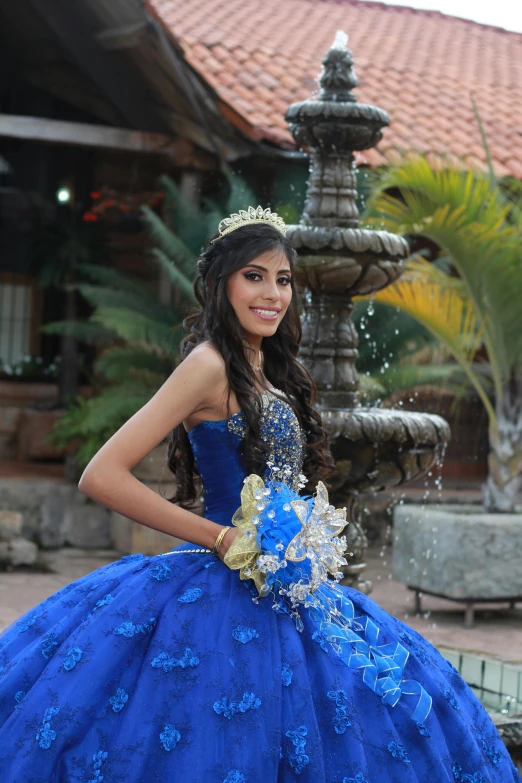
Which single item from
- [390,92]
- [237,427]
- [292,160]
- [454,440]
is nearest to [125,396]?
[292,160]

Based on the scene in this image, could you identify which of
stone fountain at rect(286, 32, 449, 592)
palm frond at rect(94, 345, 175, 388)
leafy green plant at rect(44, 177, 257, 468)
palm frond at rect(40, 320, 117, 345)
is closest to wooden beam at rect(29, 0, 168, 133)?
leafy green plant at rect(44, 177, 257, 468)

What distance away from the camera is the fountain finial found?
4273mm

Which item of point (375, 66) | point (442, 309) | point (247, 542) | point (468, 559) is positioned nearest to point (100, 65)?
point (375, 66)

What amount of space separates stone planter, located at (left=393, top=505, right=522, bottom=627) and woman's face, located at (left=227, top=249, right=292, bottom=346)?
161 inches

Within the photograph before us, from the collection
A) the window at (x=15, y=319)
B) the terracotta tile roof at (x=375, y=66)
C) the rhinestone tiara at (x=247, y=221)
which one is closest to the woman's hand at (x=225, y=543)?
the rhinestone tiara at (x=247, y=221)

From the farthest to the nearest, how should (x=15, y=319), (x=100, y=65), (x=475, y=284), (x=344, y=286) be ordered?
(x=15, y=319)
(x=100, y=65)
(x=475, y=284)
(x=344, y=286)

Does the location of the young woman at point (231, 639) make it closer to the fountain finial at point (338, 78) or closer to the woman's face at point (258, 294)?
the woman's face at point (258, 294)

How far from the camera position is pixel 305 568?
243 centimetres

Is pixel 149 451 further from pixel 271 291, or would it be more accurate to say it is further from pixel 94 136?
pixel 94 136

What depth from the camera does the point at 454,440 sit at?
10141mm

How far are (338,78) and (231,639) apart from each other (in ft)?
8.53

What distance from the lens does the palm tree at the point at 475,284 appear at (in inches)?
264

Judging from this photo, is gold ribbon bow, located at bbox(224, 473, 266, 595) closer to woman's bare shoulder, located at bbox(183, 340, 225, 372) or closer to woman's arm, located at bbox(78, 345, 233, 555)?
woman's arm, located at bbox(78, 345, 233, 555)

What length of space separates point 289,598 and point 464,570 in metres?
4.19
